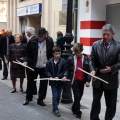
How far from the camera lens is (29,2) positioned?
2506cm

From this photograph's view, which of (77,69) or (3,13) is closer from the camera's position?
(77,69)

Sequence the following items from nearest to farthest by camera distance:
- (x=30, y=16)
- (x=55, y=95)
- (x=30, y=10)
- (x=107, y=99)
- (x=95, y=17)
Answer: (x=107, y=99)
(x=55, y=95)
(x=95, y=17)
(x=30, y=10)
(x=30, y=16)

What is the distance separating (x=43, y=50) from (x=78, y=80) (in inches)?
63.6

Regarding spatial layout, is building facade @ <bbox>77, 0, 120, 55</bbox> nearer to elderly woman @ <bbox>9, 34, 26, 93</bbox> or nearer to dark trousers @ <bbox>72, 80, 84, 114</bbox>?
elderly woman @ <bbox>9, 34, 26, 93</bbox>

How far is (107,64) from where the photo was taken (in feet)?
21.4

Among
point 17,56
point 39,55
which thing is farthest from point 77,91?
point 17,56

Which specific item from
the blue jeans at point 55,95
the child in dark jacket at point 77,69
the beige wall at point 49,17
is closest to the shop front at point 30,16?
the beige wall at point 49,17

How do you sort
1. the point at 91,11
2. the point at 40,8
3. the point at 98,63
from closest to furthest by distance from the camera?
the point at 98,63, the point at 91,11, the point at 40,8

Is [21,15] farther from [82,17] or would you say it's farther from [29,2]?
[82,17]

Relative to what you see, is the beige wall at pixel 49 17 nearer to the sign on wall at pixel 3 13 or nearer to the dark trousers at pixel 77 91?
the sign on wall at pixel 3 13

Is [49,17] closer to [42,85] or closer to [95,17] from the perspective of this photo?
[95,17]

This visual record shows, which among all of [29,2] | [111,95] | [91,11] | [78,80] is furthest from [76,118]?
[29,2]

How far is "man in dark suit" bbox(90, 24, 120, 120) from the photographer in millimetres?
6488

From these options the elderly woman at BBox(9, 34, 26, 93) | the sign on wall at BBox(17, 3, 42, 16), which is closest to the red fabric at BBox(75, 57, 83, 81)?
the elderly woman at BBox(9, 34, 26, 93)
